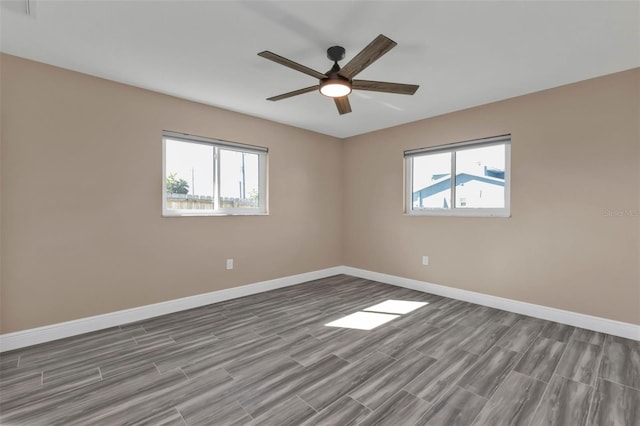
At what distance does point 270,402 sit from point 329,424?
0.40 m

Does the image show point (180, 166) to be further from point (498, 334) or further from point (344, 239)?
point (498, 334)

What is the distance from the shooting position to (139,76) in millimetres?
2781

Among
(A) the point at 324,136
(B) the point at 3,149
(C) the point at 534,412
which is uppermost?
(A) the point at 324,136

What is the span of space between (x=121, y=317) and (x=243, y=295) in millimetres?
1369

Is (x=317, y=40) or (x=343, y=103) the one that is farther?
(x=343, y=103)

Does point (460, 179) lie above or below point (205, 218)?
above

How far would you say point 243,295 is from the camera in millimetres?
3879

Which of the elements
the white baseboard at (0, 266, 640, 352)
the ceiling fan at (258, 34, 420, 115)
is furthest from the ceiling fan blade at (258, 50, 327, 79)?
the white baseboard at (0, 266, 640, 352)

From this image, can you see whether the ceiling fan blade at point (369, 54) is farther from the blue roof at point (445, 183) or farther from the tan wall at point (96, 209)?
the blue roof at point (445, 183)

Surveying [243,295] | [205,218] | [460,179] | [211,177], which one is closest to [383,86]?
[460,179]

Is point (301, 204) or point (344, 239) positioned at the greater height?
point (301, 204)

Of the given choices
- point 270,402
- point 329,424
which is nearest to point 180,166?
point 270,402

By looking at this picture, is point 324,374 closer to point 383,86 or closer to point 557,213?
point 383,86

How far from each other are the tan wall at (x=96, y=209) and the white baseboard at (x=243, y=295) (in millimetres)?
73
